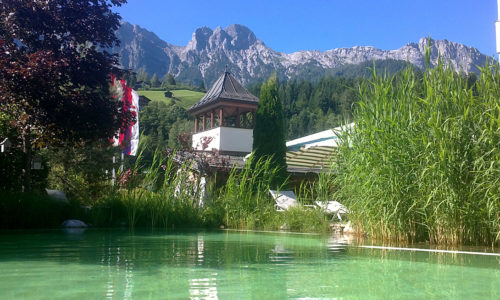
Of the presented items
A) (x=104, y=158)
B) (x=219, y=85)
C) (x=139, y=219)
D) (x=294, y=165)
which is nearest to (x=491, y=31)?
(x=294, y=165)

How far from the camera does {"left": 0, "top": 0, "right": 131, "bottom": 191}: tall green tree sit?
749cm

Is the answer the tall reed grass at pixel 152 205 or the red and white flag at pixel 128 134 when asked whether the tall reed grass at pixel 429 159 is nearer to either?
the tall reed grass at pixel 152 205

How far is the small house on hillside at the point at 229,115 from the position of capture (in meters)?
21.4

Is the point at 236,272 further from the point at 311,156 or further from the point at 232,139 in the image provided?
the point at 232,139

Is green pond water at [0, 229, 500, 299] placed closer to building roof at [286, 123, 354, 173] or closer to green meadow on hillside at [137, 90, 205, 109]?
building roof at [286, 123, 354, 173]

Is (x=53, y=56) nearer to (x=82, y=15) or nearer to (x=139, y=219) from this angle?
(x=82, y=15)

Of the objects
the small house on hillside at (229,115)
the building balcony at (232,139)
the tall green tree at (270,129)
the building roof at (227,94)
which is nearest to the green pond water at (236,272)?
the tall green tree at (270,129)

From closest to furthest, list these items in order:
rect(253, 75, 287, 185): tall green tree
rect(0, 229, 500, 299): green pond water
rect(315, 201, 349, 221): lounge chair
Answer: rect(0, 229, 500, 299): green pond water
rect(315, 201, 349, 221): lounge chair
rect(253, 75, 287, 185): tall green tree

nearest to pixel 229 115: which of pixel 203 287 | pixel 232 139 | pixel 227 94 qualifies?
pixel 227 94

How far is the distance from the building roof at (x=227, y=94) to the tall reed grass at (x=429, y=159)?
54.1 feet

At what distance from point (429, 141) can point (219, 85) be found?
66.8ft

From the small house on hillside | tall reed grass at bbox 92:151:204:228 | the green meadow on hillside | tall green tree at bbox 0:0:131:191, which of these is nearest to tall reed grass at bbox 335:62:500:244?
tall reed grass at bbox 92:151:204:228

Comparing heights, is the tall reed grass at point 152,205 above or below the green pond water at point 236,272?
above

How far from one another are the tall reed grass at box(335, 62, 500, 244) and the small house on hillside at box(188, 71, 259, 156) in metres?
14.3
